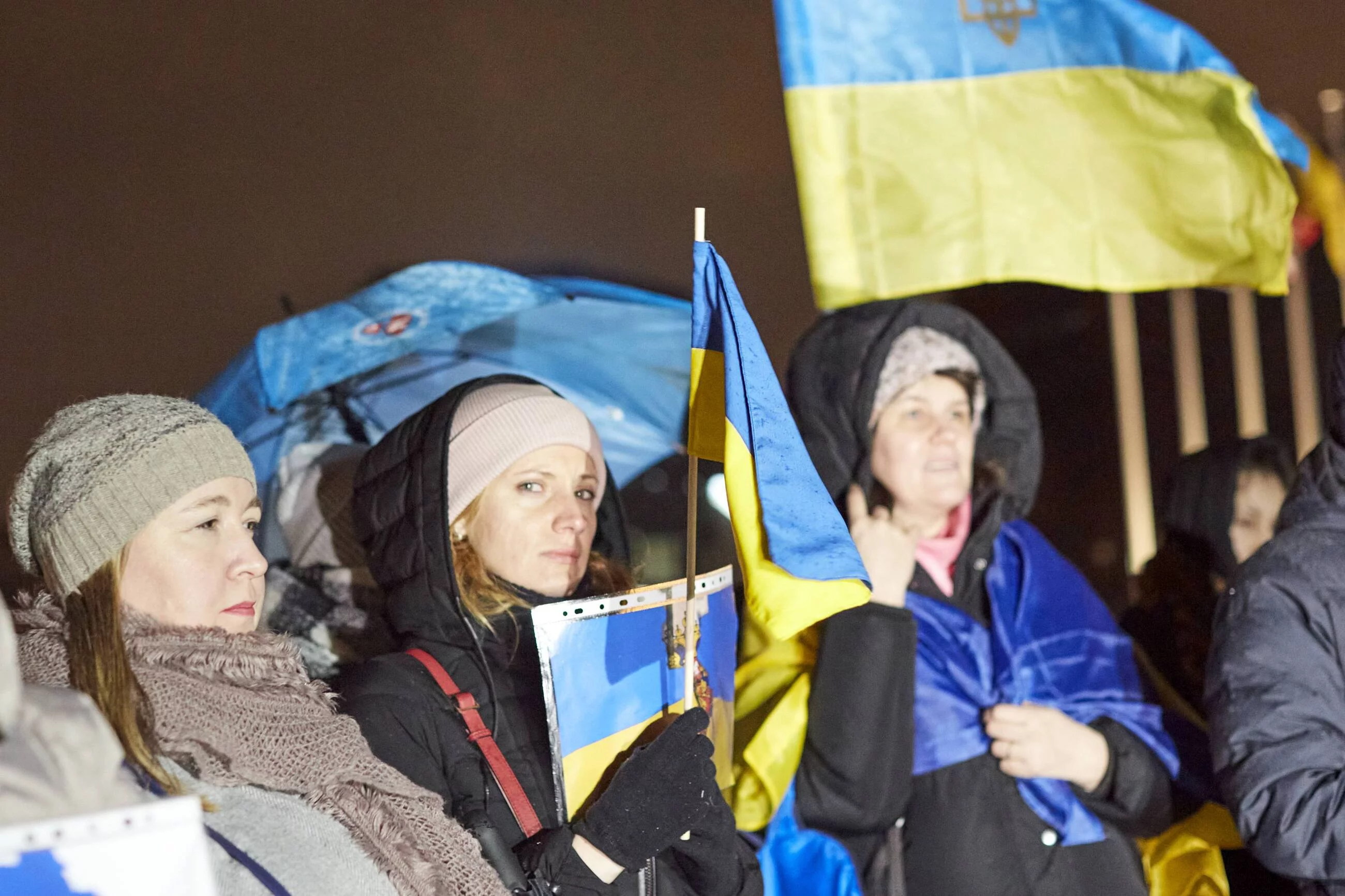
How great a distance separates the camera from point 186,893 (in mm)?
1160

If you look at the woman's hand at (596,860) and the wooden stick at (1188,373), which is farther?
the wooden stick at (1188,373)

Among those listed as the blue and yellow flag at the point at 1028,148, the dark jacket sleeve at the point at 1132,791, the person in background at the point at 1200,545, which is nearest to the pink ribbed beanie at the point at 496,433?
the blue and yellow flag at the point at 1028,148

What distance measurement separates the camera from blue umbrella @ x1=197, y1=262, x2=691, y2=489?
3.01 metres

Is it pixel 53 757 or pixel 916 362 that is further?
pixel 916 362

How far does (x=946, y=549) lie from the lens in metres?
2.95

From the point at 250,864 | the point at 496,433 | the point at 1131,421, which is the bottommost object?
the point at 1131,421

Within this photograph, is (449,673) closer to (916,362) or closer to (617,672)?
(617,672)

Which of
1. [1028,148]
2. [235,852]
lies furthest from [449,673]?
[1028,148]

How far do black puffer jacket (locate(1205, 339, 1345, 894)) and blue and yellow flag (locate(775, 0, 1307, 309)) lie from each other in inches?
26.4

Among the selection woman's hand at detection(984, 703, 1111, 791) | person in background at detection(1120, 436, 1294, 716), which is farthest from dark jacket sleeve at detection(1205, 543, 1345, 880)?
person in background at detection(1120, 436, 1294, 716)

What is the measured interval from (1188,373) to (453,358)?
5.33 metres

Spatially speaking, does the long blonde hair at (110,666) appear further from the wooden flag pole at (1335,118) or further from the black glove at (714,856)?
the wooden flag pole at (1335,118)

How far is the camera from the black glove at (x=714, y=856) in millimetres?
2119

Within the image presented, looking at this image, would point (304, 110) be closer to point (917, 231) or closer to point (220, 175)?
point (220, 175)
